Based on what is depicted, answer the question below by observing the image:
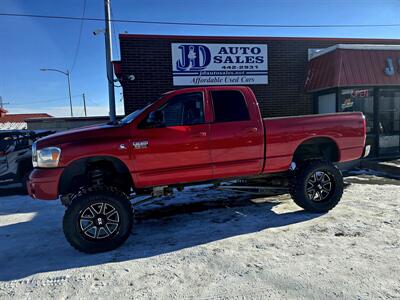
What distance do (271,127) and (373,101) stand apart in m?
7.43

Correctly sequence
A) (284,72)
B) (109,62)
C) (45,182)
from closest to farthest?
1. (45,182)
2. (109,62)
3. (284,72)

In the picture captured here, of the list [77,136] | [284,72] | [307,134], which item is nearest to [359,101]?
[284,72]

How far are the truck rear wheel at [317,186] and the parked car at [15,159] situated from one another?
20.9 feet

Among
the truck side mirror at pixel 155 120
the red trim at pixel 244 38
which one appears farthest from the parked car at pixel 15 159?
the truck side mirror at pixel 155 120

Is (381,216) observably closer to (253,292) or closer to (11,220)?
(253,292)

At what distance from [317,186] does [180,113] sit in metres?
2.71

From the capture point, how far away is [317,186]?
5.47 metres

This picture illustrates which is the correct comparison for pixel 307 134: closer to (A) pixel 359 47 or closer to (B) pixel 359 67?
(B) pixel 359 67

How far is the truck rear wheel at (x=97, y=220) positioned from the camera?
4.14 meters

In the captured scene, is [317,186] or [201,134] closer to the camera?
[201,134]

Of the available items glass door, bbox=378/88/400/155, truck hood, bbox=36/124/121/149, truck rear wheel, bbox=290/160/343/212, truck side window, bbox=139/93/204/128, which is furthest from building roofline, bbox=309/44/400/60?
truck hood, bbox=36/124/121/149

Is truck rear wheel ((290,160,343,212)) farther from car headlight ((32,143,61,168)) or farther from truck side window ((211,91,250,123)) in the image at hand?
car headlight ((32,143,61,168))

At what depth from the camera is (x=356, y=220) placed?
494 cm

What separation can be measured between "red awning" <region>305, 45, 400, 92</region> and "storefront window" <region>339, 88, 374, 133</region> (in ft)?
1.90
